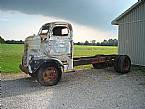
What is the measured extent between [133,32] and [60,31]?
23.0 feet

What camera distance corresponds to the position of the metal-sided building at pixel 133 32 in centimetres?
1666

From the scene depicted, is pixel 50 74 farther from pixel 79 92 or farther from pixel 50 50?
pixel 79 92

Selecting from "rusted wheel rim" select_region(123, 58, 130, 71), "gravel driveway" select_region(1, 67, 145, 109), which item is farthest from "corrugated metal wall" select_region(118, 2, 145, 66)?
"gravel driveway" select_region(1, 67, 145, 109)

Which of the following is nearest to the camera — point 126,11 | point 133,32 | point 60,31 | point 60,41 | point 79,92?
point 79,92

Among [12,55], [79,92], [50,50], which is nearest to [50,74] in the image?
[50,50]

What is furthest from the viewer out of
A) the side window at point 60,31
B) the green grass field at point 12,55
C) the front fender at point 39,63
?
the green grass field at point 12,55

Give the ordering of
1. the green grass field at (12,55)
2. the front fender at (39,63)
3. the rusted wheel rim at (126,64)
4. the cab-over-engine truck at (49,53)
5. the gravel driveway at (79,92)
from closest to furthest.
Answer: the gravel driveway at (79,92), the front fender at (39,63), the cab-over-engine truck at (49,53), the rusted wheel rim at (126,64), the green grass field at (12,55)

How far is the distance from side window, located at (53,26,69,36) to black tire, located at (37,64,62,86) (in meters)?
1.51

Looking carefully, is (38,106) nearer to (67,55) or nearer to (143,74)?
(67,55)

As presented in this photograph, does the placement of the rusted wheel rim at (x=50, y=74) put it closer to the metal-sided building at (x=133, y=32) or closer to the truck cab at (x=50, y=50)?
the truck cab at (x=50, y=50)

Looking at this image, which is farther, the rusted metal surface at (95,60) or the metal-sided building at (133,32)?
the metal-sided building at (133,32)

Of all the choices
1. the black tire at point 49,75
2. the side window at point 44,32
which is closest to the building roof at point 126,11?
the side window at point 44,32

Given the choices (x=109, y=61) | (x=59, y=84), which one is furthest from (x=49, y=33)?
(x=109, y=61)

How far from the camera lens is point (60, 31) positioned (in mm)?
12102
